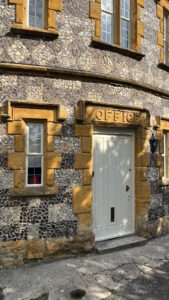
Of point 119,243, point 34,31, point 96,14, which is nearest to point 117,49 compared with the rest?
point 96,14

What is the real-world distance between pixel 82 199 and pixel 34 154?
1.50m

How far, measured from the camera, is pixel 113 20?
605cm

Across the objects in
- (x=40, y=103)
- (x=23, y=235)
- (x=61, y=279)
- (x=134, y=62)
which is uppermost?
(x=134, y=62)

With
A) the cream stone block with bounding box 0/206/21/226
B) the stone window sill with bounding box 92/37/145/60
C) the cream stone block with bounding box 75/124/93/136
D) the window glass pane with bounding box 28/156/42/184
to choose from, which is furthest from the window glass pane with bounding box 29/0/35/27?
the cream stone block with bounding box 0/206/21/226

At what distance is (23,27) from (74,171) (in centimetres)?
331

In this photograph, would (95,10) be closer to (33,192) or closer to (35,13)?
(35,13)

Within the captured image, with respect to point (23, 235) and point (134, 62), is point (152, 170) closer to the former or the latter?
point (134, 62)

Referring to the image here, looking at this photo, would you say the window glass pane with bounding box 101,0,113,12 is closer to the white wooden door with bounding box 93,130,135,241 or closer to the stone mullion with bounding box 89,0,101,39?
the stone mullion with bounding box 89,0,101,39

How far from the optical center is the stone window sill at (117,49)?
5463mm

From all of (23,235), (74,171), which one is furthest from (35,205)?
(74,171)

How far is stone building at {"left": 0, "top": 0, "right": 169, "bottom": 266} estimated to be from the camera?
479cm

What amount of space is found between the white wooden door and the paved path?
81cm

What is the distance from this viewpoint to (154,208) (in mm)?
6406

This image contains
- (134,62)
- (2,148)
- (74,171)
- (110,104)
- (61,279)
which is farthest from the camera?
(134,62)
